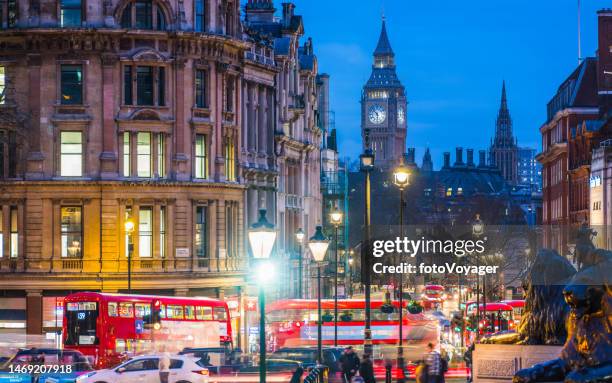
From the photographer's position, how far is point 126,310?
5462 cm

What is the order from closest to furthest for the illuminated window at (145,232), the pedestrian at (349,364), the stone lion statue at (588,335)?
the stone lion statue at (588,335) < the pedestrian at (349,364) < the illuminated window at (145,232)

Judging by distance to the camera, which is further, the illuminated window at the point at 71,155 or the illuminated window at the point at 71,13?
the illuminated window at the point at 71,155

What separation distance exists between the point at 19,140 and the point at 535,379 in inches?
1834

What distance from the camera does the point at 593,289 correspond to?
2205cm

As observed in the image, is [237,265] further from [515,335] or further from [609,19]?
[609,19]

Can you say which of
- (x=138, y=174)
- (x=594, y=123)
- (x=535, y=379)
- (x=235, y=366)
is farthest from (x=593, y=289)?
(x=594, y=123)

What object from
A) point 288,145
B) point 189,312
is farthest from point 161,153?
point 288,145

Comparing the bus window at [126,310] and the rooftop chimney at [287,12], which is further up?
the rooftop chimney at [287,12]

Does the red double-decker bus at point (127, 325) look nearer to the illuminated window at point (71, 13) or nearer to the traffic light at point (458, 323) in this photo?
the illuminated window at point (71, 13)

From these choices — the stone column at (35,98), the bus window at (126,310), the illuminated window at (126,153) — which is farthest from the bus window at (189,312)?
the stone column at (35,98)

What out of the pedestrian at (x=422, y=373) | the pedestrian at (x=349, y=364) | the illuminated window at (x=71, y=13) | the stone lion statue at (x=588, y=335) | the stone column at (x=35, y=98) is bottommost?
the pedestrian at (x=349, y=364)

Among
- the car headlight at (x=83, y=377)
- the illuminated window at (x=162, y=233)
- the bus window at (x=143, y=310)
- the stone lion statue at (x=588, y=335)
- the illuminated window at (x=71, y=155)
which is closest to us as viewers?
the stone lion statue at (x=588, y=335)

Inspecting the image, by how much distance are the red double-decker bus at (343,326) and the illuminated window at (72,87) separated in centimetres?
1385

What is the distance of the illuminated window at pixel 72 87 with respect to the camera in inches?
2643
